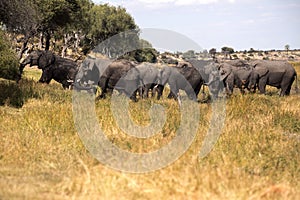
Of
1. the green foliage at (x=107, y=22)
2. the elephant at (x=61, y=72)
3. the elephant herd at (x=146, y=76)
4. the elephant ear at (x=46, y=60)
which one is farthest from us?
the green foliage at (x=107, y=22)

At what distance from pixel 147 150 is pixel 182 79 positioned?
36.8 feet

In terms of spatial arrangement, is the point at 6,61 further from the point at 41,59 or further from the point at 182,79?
the point at 41,59

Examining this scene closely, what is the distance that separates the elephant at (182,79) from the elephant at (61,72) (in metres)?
5.18

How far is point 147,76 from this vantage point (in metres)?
21.2

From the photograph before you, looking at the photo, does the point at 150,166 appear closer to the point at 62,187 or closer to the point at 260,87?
the point at 62,187

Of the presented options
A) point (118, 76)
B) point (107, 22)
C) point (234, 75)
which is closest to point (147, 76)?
point (118, 76)

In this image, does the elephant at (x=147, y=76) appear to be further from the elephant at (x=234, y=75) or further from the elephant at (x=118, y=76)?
the elephant at (x=234, y=75)

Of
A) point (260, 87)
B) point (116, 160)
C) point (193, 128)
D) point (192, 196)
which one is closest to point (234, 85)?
point (260, 87)

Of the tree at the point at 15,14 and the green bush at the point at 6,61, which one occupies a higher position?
the tree at the point at 15,14

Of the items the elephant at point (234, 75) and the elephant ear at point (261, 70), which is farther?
the elephant ear at point (261, 70)

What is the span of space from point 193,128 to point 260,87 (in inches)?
557

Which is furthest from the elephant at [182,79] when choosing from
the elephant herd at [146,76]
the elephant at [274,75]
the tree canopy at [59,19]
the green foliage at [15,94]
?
the tree canopy at [59,19]

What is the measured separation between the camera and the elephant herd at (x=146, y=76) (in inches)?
820

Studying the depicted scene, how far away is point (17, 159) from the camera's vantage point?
9914mm
